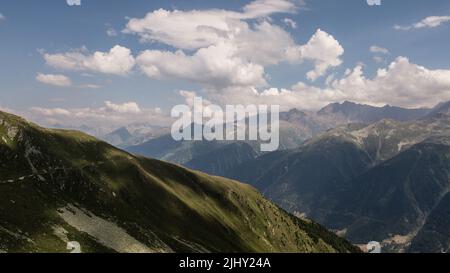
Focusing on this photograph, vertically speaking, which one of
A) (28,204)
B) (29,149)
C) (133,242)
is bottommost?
(133,242)

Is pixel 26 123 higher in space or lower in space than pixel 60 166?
higher

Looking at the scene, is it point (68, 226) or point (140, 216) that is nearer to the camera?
point (68, 226)

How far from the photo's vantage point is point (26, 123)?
18738 cm
